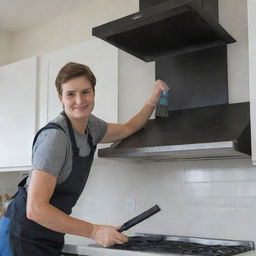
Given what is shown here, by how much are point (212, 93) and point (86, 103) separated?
0.72 metres

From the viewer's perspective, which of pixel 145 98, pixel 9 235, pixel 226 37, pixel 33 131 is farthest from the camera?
pixel 33 131

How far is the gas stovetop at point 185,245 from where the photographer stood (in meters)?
1.71

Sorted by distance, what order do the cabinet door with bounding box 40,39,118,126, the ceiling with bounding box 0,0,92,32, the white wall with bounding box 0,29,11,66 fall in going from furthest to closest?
the white wall with bounding box 0,29,11,66, the ceiling with bounding box 0,0,92,32, the cabinet door with bounding box 40,39,118,126

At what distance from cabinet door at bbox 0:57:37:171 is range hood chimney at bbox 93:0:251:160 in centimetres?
73

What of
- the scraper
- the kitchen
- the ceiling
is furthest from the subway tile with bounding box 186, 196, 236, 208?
the ceiling

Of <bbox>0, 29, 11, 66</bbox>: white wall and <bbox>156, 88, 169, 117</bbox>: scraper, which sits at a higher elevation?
<bbox>0, 29, 11, 66</bbox>: white wall

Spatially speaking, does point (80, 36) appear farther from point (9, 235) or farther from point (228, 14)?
point (9, 235)

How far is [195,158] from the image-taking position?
213cm

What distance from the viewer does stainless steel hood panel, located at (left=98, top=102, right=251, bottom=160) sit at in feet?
5.50

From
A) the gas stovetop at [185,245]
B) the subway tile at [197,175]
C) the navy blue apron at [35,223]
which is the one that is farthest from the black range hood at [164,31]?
the gas stovetop at [185,245]

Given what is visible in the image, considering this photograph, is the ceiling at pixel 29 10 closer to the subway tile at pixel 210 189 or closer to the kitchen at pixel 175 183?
A: the kitchen at pixel 175 183

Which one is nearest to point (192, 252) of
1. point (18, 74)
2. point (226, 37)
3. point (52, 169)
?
point (52, 169)

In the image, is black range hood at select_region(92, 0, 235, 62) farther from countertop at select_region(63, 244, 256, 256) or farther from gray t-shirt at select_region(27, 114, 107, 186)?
countertop at select_region(63, 244, 256, 256)

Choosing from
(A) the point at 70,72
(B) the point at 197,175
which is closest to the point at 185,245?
(B) the point at 197,175
